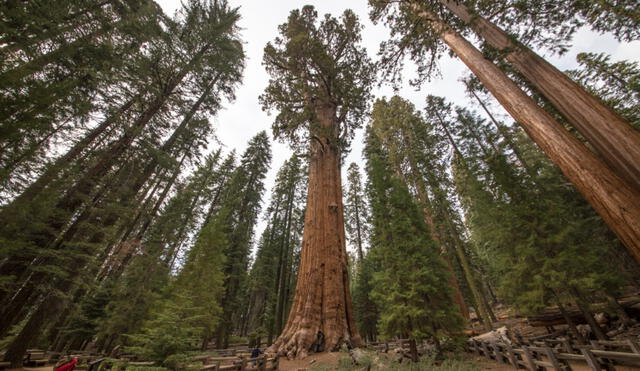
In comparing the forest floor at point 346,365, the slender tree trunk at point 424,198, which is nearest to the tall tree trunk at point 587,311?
the forest floor at point 346,365

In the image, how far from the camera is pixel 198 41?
1128 cm

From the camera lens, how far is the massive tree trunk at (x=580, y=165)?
9.13 ft

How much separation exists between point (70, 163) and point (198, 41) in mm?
8381

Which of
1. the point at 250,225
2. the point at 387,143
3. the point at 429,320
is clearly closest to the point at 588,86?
the point at 387,143

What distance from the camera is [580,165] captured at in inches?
134

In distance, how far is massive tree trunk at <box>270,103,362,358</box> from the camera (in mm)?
6457

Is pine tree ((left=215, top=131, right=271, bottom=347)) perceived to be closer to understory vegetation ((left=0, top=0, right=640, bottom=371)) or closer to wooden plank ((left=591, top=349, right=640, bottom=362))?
understory vegetation ((left=0, top=0, right=640, bottom=371))

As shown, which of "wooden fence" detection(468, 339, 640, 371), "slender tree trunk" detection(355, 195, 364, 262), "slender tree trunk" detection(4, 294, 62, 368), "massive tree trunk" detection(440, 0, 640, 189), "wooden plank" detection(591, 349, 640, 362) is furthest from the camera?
"slender tree trunk" detection(355, 195, 364, 262)

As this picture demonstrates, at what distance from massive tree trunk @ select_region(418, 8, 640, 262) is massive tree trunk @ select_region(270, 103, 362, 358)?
6225 mm

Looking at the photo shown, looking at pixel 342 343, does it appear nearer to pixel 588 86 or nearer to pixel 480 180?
pixel 480 180

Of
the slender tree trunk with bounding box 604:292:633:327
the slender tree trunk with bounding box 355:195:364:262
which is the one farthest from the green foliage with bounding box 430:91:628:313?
the slender tree trunk with bounding box 355:195:364:262

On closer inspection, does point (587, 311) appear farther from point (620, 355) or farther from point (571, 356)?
point (620, 355)

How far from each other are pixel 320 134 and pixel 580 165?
8.26 meters

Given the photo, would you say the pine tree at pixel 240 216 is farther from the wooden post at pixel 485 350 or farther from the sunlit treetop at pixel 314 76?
the wooden post at pixel 485 350
